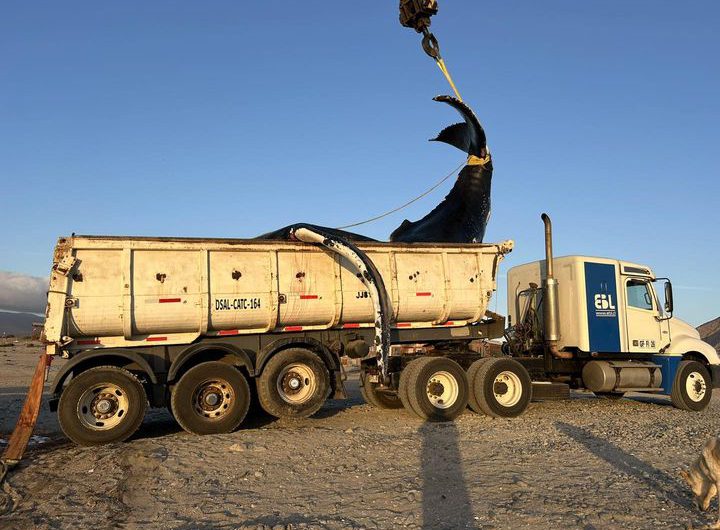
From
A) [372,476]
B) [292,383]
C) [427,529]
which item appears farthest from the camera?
[292,383]

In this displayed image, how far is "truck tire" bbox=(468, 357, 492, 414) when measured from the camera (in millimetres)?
11156

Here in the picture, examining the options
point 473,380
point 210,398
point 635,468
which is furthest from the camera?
point 473,380

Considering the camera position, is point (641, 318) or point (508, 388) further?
point (641, 318)

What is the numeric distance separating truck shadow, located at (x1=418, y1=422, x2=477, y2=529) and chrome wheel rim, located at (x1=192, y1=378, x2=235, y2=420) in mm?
3061

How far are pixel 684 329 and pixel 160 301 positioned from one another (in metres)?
11.2

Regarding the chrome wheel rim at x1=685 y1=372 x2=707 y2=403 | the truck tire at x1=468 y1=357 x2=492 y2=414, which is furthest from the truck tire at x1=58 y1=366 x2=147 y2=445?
Answer: the chrome wheel rim at x1=685 y1=372 x2=707 y2=403

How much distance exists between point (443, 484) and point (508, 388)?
5.44 metres

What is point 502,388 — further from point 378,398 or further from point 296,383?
point 296,383

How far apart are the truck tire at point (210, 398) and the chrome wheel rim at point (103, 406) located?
2.37 ft

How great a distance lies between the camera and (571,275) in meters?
12.6

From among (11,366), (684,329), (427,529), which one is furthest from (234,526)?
(11,366)

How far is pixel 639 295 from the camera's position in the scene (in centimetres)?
1314

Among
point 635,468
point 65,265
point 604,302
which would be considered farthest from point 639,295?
point 65,265

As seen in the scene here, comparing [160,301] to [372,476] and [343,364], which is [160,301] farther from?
[372,476]
